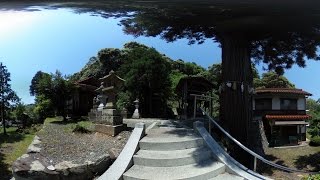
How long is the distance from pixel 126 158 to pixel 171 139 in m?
0.29

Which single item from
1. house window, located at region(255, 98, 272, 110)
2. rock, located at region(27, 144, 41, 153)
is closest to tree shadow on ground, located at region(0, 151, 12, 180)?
rock, located at region(27, 144, 41, 153)

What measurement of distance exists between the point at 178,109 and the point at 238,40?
0.50 metres

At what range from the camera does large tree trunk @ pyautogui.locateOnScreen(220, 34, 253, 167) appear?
1.99 m

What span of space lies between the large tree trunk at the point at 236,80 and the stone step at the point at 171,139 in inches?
7.7

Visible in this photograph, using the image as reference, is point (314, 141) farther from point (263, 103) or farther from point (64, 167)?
point (64, 167)

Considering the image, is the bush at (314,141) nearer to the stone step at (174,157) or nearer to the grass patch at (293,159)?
the grass patch at (293,159)

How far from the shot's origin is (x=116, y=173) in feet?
6.93

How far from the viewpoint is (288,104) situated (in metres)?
1.91

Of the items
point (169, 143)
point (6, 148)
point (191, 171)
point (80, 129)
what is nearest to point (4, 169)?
point (6, 148)

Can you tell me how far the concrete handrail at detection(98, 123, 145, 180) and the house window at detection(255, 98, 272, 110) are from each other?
0.63 m

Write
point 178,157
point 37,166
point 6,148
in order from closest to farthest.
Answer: point 37,166 → point 6,148 → point 178,157

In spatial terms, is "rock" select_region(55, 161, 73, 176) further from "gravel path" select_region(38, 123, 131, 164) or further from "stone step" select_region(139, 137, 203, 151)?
"stone step" select_region(139, 137, 203, 151)

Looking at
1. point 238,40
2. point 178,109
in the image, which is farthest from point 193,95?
point 238,40

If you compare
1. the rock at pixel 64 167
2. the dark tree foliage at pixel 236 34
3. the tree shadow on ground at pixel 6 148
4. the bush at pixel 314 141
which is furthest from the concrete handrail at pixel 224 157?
the tree shadow on ground at pixel 6 148
